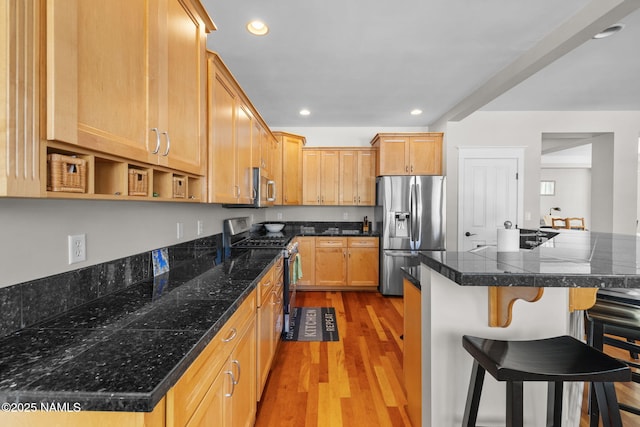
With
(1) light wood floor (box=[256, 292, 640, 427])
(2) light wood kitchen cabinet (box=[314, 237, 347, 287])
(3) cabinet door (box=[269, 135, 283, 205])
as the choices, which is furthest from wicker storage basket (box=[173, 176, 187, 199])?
(2) light wood kitchen cabinet (box=[314, 237, 347, 287])

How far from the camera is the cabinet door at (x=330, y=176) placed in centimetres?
479

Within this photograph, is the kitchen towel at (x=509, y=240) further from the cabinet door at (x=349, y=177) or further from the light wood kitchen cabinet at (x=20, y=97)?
the cabinet door at (x=349, y=177)

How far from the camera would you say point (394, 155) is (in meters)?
4.39

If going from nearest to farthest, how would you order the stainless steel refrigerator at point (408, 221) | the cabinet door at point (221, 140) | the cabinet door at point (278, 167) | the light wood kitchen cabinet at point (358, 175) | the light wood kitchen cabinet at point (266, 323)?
the cabinet door at point (221, 140) → the light wood kitchen cabinet at point (266, 323) → the stainless steel refrigerator at point (408, 221) → the cabinet door at point (278, 167) → the light wood kitchen cabinet at point (358, 175)

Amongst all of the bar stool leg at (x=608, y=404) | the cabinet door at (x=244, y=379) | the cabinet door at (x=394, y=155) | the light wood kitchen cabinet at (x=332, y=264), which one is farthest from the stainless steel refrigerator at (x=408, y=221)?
the bar stool leg at (x=608, y=404)

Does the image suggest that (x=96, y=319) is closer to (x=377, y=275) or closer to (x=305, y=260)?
(x=305, y=260)

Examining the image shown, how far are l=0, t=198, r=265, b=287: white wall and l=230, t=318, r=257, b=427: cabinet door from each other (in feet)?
2.50

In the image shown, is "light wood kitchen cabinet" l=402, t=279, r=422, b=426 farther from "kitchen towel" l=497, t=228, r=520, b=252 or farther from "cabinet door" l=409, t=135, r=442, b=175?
"cabinet door" l=409, t=135, r=442, b=175

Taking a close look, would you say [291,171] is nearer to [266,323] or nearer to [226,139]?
[226,139]

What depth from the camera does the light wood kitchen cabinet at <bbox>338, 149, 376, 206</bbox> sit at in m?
4.78

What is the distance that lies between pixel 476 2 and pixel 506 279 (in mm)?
1996

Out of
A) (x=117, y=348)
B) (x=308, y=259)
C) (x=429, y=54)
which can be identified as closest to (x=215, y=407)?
(x=117, y=348)

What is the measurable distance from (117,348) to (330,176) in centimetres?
417

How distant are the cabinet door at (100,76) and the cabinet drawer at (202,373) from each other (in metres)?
0.71
